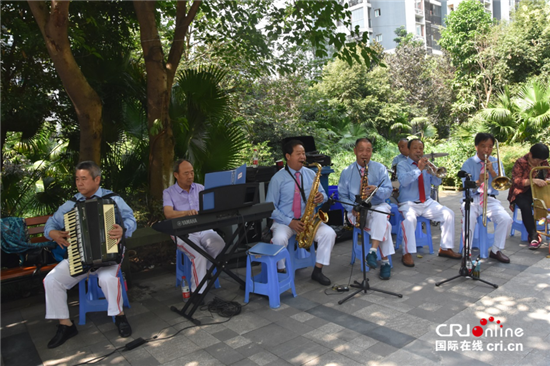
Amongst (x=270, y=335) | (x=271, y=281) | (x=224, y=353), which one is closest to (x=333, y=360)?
(x=270, y=335)

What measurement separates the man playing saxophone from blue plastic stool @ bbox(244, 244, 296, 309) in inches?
12.6

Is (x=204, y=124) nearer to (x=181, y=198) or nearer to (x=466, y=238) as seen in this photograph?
(x=181, y=198)

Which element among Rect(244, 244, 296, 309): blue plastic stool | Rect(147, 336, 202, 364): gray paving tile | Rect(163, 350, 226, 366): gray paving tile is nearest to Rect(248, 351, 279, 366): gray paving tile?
Rect(163, 350, 226, 366): gray paving tile

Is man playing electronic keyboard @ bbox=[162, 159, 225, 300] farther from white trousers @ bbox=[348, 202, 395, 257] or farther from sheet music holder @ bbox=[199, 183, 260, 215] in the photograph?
white trousers @ bbox=[348, 202, 395, 257]

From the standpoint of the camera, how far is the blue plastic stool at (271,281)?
12.6 feet

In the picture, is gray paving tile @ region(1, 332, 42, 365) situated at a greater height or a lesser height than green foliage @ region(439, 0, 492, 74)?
lesser

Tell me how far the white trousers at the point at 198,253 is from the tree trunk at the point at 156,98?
160 cm

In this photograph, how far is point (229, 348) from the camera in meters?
→ 3.10

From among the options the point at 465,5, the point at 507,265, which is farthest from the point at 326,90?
the point at 507,265

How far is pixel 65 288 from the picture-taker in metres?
3.43

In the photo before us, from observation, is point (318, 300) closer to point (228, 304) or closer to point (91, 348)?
point (228, 304)

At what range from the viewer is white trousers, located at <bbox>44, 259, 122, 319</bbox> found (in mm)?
3352

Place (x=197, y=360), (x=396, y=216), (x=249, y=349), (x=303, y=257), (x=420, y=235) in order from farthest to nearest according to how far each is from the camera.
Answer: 1. (x=396, y=216)
2. (x=420, y=235)
3. (x=303, y=257)
4. (x=249, y=349)
5. (x=197, y=360)

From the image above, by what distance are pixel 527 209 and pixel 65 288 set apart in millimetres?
5533
